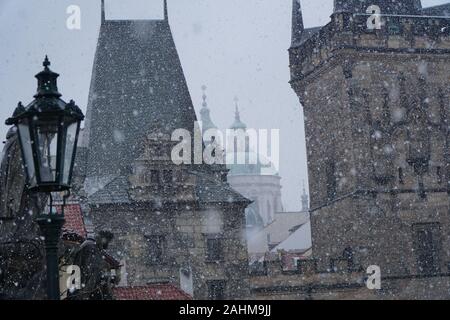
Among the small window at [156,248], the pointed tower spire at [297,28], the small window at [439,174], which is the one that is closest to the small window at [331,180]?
the small window at [439,174]

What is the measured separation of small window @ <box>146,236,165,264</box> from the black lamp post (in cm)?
2102

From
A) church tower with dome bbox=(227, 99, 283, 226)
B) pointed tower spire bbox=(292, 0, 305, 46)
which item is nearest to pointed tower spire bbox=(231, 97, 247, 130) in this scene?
church tower with dome bbox=(227, 99, 283, 226)

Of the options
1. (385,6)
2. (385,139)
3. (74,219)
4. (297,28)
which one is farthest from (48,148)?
(297,28)

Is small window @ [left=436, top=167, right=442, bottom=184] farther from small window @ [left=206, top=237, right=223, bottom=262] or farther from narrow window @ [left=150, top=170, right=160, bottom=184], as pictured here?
narrow window @ [left=150, top=170, right=160, bottom=184]

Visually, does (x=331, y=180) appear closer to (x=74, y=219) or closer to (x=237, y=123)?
(x=74, y=219)

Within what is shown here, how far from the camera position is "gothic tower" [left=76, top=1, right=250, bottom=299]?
2555 cm

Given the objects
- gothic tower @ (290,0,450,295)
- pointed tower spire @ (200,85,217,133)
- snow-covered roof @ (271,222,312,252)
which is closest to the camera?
gothic tower @ (290,0,450,295)

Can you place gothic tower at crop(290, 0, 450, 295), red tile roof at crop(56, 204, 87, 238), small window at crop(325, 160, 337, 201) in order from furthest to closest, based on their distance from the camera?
small window at crop(325, 160, 337, 201), gothic tower at crop(290, 0, 450, 295), red tile roof at crop(56, 204, 87, 238)

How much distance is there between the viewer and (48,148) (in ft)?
15.3

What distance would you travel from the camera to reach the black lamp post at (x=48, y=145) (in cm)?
459

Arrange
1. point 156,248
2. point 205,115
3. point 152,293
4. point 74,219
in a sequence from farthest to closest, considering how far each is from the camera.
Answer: point 205,115
point 156,248
point 152,293
point 74,219

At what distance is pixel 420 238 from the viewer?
28.1 m

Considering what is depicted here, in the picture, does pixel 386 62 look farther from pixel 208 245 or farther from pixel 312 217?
pixel 208 245

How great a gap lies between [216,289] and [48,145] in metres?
21.6
